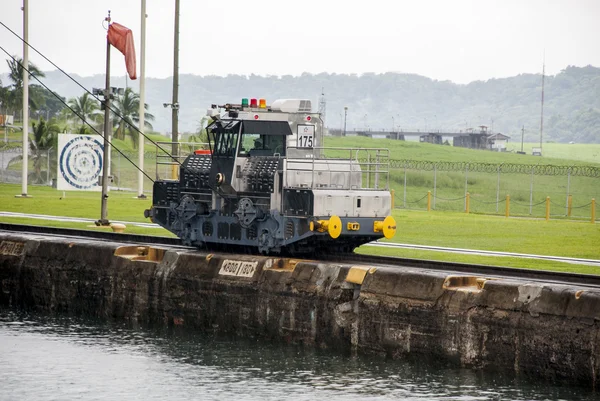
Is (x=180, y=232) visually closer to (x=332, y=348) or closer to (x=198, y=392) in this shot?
(x=332, y=348)

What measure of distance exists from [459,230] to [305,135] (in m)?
17.1

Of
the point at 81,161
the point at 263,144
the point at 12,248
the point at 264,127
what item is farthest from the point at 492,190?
the point at 264,127

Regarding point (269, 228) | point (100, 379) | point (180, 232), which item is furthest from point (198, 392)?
point (180, 232)

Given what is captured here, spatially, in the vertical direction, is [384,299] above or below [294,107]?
below

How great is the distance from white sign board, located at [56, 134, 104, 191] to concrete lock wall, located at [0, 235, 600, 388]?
1611 centimetres

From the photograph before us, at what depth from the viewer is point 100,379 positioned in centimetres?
2033

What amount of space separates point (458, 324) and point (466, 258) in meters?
10.4

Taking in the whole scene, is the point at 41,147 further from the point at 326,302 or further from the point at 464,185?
the point at 326,302

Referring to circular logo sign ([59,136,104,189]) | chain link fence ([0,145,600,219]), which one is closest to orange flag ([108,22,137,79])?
circular logo sign ([59,136,104,189])

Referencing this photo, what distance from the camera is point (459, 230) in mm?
42156

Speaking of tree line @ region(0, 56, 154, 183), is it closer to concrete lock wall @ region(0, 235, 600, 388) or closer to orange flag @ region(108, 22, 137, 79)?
orange flag @ region(108, 22, 137, 79)

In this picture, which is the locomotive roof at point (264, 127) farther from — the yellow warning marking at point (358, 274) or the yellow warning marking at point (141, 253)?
the yellow warning marking at point (358, 274)

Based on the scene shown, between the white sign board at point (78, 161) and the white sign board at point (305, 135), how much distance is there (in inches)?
876

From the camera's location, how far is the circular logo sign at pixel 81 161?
154 feet
